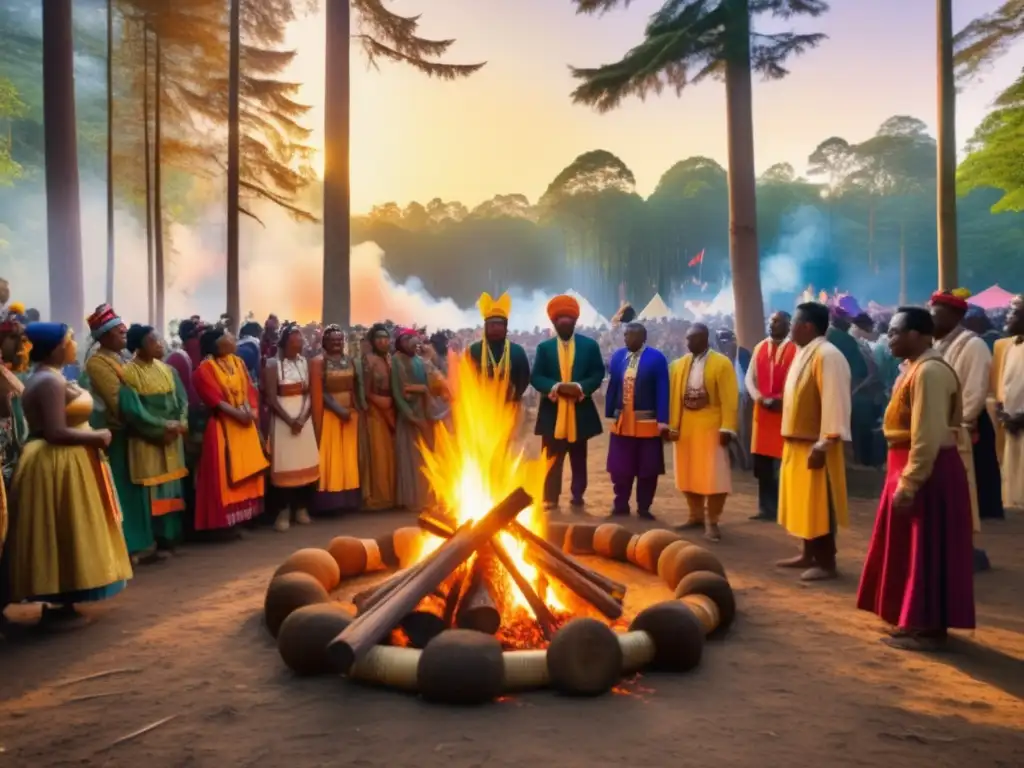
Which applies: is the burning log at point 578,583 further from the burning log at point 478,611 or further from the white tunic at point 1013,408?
the white tunic at point 1013,408

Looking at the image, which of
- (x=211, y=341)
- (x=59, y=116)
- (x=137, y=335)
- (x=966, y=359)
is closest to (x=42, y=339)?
(x=137, y=335)

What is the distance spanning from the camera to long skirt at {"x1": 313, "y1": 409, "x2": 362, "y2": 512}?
863 centimetres

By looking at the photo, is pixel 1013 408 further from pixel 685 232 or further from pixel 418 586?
pixel 685 232

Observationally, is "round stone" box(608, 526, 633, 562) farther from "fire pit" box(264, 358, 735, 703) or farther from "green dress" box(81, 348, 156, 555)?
"green dress" box(81, 348, 156, 555)

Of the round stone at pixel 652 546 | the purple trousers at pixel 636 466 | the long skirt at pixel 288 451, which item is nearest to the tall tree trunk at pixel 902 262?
the purple trousers at pixel 636 466

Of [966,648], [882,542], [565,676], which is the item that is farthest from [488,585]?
[966,648]

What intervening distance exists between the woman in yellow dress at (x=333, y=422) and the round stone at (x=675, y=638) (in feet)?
16.9

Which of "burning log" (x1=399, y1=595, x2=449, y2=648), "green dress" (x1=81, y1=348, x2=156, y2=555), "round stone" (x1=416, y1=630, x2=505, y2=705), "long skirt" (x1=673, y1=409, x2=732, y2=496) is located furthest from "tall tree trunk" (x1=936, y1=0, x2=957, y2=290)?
"green dress" (x1=81, y1=348, x2=156, y2=555)

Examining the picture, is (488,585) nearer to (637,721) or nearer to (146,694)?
(637,721)

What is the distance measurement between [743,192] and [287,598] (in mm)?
10624

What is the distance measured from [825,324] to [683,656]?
3244 millimetres

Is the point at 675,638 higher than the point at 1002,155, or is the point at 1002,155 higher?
→ the point at 1002,155

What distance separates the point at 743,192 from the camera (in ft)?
41.9

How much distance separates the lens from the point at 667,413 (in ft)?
27.0
